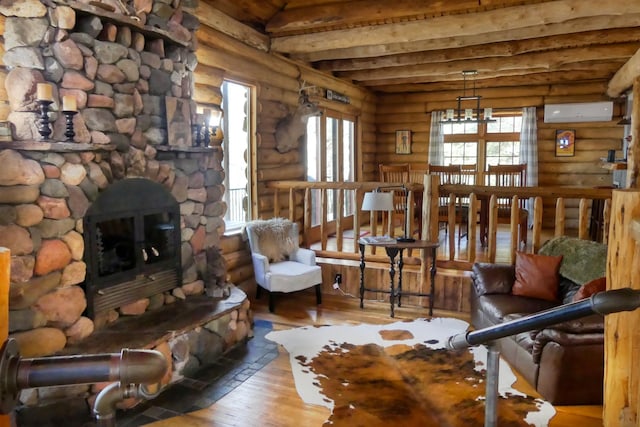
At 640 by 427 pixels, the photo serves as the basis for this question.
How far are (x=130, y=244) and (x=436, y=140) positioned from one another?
6.65m

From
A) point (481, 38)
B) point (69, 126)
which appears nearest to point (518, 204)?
point (481, 38)

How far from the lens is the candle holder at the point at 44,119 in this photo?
2.83m

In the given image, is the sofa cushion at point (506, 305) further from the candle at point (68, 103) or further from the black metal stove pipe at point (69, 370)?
the black metal stove pipe at point (69, 370)

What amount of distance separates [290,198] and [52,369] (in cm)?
519

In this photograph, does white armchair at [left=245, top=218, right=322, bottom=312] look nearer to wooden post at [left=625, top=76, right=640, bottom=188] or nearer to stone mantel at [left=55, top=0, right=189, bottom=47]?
stone mantel at [left=55, top=0, right=189, bottom=47]

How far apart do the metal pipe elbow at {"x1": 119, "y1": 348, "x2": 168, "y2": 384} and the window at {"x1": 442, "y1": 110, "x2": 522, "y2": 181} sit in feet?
27.9

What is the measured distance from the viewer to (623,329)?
2229 mm

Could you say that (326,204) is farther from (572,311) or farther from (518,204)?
(572,311)

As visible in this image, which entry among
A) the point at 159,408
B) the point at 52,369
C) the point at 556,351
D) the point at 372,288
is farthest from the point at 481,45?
the point at 52,369

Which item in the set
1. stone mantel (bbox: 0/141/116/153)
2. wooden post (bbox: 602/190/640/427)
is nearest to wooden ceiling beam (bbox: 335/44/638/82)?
wooden post (bbox: 602/190/640/427)

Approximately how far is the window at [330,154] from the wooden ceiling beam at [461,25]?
152cm

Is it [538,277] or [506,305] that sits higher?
[538,277]

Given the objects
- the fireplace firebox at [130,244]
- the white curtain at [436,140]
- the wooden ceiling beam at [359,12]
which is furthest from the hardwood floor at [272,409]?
the white curtain at [436,140]

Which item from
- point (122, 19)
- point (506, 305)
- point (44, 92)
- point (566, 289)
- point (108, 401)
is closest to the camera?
point (108, 401)
